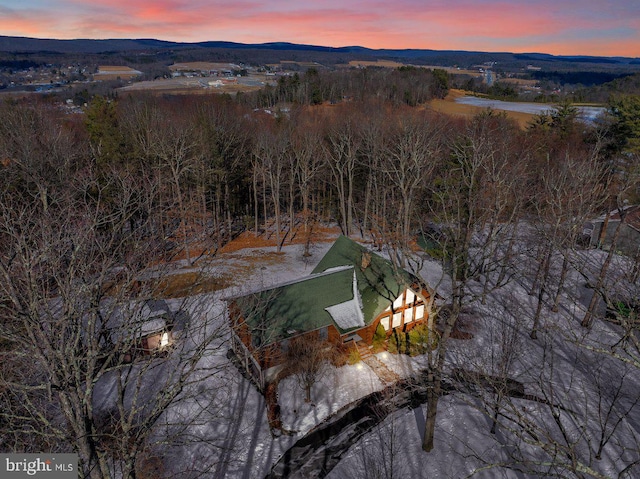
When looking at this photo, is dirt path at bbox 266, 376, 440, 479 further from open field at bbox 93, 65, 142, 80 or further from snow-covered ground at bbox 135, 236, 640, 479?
open field at bbox 93, 65, 142, 80

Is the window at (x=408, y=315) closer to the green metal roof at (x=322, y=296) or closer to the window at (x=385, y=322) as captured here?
the window at (x=385, y=322)

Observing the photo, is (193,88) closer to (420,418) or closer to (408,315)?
(408,315)

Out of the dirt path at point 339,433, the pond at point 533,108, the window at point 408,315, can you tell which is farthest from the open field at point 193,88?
the dirt path at point 339,433

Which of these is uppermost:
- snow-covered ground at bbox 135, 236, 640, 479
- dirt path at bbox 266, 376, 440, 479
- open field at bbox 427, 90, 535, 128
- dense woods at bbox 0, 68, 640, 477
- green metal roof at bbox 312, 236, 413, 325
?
open field at bbox 427, 90, 535, 128

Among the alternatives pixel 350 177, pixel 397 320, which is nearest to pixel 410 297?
pixel 397 320

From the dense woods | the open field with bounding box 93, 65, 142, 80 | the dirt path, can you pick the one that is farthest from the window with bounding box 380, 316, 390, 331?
the open field with bounding box 93, 65, 142, 80

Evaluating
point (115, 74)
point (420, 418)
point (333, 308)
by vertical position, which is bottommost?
point (420, 418)
